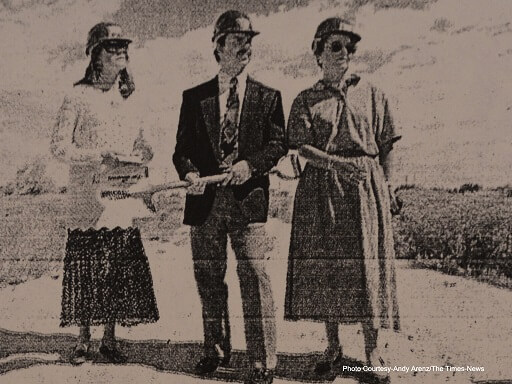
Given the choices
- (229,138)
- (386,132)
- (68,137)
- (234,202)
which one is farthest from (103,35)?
(386,132)

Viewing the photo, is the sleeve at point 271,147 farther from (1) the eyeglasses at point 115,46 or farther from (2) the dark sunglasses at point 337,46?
(1) the eyeglasses at point 115,46

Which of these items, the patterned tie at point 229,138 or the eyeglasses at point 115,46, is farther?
the eyeglasses at point 115,46

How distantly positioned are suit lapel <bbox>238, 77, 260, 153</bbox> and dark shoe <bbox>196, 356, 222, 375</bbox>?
38.0 inches

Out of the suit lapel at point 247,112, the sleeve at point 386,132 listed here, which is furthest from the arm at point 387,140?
the suit lapel at point 247,112

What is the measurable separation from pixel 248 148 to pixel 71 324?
46.1 inches

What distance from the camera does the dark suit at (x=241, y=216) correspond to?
3.17m

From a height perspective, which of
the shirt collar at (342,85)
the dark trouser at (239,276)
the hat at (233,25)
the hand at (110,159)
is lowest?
the dark trouser at (239,276)

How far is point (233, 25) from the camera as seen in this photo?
3.23 m

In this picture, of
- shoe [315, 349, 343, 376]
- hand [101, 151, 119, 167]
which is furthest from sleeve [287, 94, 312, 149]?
shoe [315, 349, 343, 376]

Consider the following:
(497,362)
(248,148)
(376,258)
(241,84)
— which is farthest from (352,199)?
(497,362)

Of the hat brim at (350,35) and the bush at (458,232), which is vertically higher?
the hat brim at (350,35)

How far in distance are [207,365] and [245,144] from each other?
1.03 metres

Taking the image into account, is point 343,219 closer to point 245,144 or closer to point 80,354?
point 245,144

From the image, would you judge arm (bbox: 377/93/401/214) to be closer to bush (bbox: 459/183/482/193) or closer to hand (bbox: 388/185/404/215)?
hand (bbox: 388/185/404/215)
